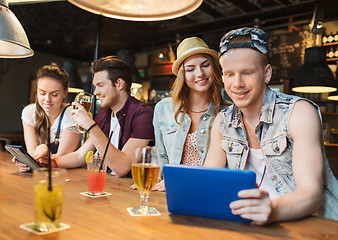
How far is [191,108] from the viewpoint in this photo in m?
2.18

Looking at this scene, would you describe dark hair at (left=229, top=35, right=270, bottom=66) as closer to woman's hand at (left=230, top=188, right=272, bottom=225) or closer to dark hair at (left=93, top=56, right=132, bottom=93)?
woman's hand at (left=230, top=188, right=272, bottom=225)

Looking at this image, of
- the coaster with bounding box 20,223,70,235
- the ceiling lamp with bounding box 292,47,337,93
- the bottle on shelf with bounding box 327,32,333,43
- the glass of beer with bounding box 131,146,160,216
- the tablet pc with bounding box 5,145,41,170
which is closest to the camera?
the coaster with bounding box 20,223,70,235

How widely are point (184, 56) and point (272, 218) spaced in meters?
1.34

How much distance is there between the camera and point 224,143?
153cm

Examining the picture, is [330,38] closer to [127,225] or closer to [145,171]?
[145,171]

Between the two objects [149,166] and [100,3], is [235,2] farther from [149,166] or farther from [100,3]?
[149,166]

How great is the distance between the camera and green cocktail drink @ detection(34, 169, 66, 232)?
831 millimetres

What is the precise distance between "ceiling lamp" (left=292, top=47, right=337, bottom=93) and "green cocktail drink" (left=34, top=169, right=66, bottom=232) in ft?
13.2

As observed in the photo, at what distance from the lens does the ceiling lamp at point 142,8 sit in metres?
1.37

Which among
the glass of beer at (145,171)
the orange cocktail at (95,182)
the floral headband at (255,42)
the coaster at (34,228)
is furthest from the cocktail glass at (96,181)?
the floral headband at (255,42)

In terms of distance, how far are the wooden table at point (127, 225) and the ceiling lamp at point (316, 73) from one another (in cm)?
353

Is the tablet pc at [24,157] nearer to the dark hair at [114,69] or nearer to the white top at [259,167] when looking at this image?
the dark hair at [114,69]

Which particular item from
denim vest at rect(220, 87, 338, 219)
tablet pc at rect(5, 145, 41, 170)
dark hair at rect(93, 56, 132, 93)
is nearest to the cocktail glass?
tablet pc at rect(5, 145, 41, 170)

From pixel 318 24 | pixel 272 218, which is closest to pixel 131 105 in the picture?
pixel 272 218
